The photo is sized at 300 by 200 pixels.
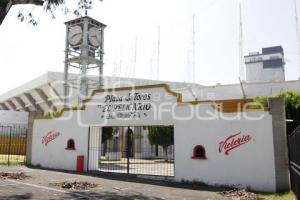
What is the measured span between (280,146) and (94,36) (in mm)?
34515

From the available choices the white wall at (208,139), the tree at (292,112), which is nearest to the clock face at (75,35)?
the white wall at (208,139)

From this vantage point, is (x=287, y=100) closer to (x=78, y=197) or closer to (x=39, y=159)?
(x=78, y=197)

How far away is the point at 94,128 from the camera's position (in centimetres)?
1962

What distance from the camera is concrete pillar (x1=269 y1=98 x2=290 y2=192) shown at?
1316 cm

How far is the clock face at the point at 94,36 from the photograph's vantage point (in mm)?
43125

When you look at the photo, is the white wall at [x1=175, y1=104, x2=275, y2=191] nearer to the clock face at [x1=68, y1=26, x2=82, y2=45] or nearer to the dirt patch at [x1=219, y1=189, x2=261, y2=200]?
the dirt patch at [x1=219, y1=189, x2=261, y2=200]

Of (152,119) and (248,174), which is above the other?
(152,119)

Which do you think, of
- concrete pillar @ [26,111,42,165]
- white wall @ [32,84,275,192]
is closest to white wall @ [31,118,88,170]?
white wall @ [32,84,275,192]

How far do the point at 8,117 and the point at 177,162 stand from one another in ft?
138

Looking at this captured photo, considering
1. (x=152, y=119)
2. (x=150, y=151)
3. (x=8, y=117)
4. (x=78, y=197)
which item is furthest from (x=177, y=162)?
(x=8, y=117)

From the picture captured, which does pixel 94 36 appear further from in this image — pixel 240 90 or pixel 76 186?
pixel 76 186

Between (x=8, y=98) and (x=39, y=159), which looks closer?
(x=39, y=159)

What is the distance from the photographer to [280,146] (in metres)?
13.3

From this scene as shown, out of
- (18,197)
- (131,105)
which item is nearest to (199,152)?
(131,105)
